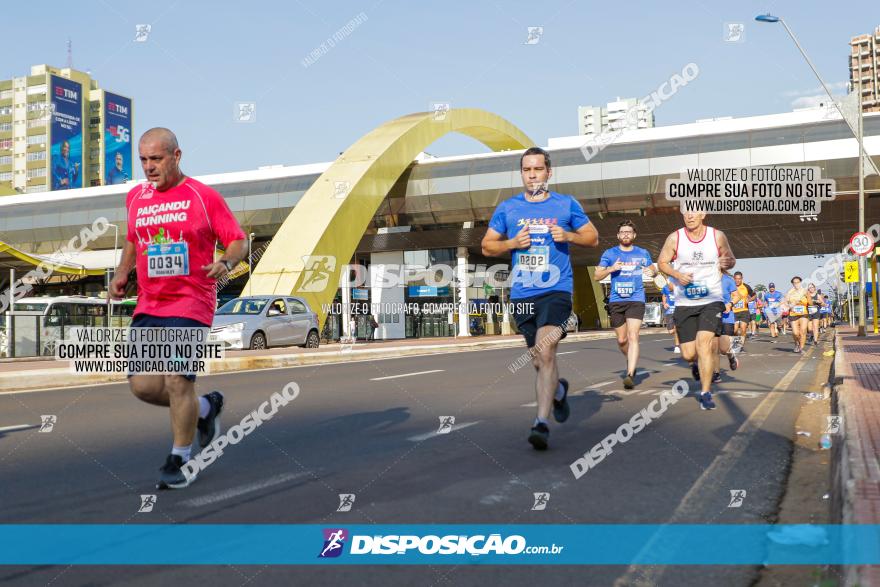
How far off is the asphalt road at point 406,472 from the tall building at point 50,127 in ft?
404

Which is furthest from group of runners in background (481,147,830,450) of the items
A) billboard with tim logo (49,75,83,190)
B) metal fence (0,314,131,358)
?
billboard with tim logo (49,75,83,190)

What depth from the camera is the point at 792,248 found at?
5338cm

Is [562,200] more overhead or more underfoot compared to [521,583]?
more overhead

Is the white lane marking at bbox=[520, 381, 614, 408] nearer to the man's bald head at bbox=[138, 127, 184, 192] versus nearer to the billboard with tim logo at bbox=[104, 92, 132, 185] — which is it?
the man's bald head at bbox=[138, 127, 184, 192]

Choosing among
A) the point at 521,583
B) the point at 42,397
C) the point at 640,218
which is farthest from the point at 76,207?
the point at 521,583

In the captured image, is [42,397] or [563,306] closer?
[563,306]

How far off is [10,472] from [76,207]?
4697 centimetres

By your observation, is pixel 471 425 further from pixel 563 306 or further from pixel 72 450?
pixel 72 450

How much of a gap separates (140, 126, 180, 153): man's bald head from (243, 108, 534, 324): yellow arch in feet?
94.7

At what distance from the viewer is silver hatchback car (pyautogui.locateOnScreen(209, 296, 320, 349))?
20391 millimetres

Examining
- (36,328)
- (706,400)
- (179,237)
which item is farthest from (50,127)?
Answer: (179,237)

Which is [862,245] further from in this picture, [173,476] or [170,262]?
[173,476]

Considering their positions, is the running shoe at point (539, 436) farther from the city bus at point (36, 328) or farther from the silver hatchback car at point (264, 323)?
the city bus at point (36, 328)

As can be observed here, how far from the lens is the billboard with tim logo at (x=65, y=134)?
12338 centimetres
